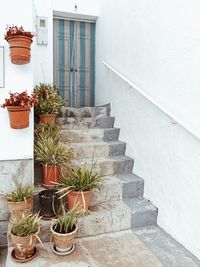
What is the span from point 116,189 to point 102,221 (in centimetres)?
46

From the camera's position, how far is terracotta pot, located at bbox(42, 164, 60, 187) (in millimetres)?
2670

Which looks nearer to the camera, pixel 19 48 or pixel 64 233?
pixel 64 233

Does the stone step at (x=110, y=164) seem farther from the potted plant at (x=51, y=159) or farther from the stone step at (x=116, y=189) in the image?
the potted plant at (x=51, y=159)

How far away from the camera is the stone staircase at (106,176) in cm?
250

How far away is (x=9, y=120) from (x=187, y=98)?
5.15 feet

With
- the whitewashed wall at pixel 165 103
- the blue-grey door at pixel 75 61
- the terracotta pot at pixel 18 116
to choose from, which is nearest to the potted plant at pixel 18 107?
the terracotta pot at pixel 18 116

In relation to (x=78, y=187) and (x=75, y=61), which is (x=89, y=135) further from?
(x=75, y=61)

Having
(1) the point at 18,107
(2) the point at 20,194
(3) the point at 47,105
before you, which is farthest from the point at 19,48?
(2) the point at 20,194

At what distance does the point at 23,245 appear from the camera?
2.02 metres

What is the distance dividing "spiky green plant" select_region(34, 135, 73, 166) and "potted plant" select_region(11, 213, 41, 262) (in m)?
0.69

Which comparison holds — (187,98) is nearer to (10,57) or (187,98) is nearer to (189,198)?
(189,198)

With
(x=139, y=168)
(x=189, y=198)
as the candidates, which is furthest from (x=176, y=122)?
(x=139, y=168)

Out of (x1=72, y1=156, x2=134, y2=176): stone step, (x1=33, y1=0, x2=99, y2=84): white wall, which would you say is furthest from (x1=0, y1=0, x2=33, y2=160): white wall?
(x1=33, y1=0, x2=99, y2=84): white wall

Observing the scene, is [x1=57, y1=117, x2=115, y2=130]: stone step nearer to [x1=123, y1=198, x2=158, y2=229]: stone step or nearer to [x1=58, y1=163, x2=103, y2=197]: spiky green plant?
[x1=58, y1=163, x2=103, y2=197]: spiky green plant
